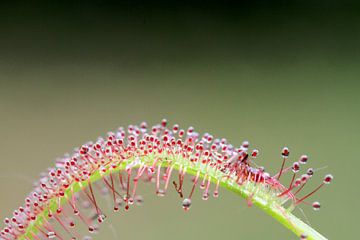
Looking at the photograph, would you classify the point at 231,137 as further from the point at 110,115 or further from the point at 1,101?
the point at 1,101

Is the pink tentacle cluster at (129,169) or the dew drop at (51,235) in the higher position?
the pink tentacle cluster at (129,169)

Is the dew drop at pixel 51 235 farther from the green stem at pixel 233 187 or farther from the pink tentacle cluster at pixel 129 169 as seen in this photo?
the green stem at pixel 233 187

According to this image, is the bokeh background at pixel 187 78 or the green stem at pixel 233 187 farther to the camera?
the bokeh background at pixel 187 78

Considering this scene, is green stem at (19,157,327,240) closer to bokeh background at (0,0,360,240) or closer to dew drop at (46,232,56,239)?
dew drop at (46,232,56,239)

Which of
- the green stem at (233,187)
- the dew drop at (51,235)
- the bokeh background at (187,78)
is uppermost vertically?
the bokeh background at (187,78)

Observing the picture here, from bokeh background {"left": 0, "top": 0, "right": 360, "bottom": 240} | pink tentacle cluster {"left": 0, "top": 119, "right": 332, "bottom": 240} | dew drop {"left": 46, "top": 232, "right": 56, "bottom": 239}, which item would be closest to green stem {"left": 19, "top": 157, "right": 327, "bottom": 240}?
pink tentacle cluster {"left": 0, "top": 119, "right": 332, "bottom": 240}

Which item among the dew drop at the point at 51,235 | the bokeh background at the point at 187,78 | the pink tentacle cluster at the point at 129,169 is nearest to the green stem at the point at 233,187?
the pink tentacle cluster at the point at 129,169

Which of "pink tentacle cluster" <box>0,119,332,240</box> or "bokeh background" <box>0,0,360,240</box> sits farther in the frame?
"bokeh background" <box>0,0,360,240</box>

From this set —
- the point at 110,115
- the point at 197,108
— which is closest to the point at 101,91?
the point at 110,115
